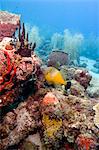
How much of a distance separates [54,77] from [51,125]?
40.0 inches

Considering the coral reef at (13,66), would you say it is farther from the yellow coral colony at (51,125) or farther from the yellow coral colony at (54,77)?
the yellow coral colony at (51,125)

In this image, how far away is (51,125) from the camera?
417 centimetres

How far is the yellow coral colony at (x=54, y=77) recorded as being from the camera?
4.82 metres

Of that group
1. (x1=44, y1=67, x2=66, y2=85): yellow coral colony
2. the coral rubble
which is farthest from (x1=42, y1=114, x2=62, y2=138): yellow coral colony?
(x1=44, y1=67, x2=66, y2=85): yellow coral colony

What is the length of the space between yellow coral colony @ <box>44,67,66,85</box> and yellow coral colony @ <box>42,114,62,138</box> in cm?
85

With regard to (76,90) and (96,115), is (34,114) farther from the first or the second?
(76,90)

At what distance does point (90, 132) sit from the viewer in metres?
4.00

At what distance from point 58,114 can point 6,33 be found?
255 centimetres

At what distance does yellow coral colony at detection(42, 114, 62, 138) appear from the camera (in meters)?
4.11

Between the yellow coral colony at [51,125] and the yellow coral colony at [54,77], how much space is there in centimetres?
85

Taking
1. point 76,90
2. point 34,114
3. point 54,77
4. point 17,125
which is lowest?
point 17,125

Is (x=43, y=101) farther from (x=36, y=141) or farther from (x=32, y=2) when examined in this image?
(x=32, y=2)

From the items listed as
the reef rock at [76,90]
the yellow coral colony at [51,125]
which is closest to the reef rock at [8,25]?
the reef rock at [76,90]

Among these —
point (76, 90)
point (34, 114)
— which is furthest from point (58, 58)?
point (34, 114)
